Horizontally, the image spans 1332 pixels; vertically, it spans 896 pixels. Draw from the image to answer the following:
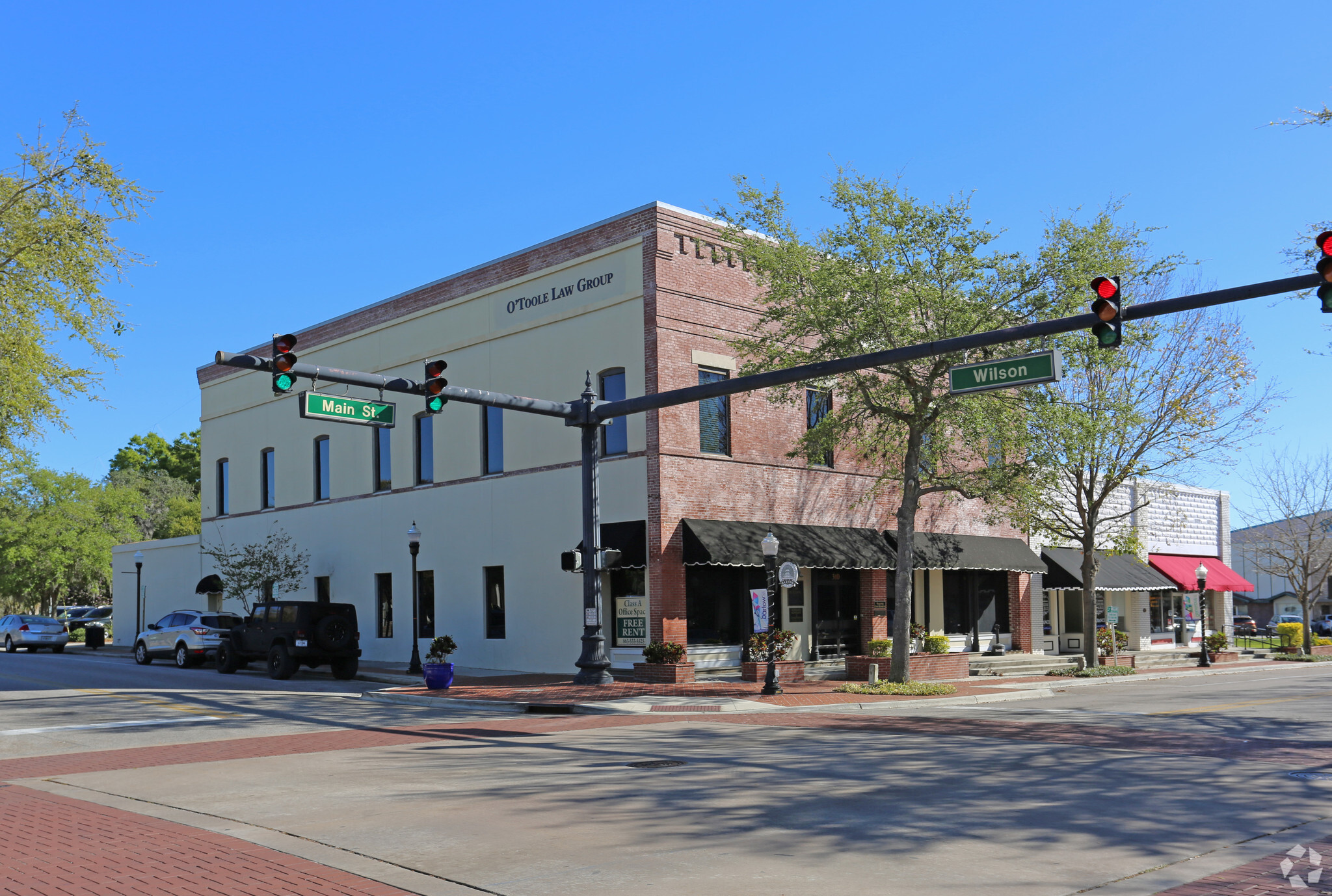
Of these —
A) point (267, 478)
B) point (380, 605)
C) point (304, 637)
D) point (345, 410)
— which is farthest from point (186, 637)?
point (345, 410)

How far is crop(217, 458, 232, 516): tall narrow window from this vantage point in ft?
131

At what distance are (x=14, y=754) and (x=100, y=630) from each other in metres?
32.4

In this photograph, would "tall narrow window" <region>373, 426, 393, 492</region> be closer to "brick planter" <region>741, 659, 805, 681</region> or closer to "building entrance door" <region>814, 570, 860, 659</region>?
"building entrance door" <region>814, 570, 860, 659</region>

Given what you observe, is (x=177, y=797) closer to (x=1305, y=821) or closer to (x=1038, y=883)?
(x=1038, y=883)

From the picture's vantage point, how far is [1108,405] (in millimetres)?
25188

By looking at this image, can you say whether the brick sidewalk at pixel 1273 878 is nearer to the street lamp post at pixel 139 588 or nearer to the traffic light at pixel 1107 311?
the traffic light at pixel 1107 311

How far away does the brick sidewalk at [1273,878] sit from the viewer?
6.71 m

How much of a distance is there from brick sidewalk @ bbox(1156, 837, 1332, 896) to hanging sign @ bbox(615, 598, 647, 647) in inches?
714

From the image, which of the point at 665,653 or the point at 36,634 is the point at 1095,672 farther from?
the point at 36,634

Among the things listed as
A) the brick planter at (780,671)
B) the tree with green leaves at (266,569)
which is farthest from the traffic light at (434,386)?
the tree with green leaves at (266,569)

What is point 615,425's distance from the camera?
26.2 meters

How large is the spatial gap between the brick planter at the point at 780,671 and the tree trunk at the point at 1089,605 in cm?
774

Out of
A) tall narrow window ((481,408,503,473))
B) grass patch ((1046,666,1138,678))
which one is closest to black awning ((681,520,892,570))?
grass patch ((1046,666,1138,678))

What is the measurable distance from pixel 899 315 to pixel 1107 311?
8.73 m
